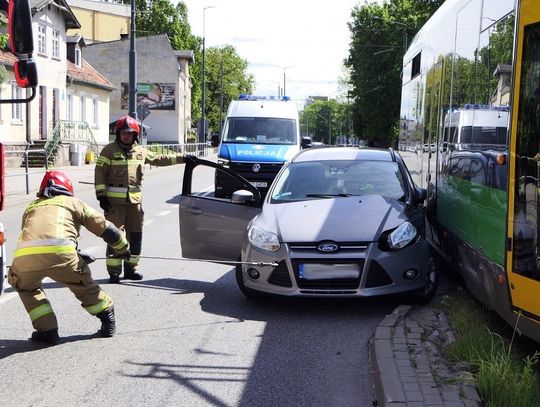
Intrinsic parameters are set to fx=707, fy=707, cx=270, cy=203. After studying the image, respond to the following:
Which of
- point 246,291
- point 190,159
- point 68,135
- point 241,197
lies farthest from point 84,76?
point 246,291

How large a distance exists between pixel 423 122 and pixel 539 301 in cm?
679

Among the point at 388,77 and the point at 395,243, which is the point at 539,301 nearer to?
the point at 395,243

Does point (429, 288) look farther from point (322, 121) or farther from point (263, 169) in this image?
point (322, 121)

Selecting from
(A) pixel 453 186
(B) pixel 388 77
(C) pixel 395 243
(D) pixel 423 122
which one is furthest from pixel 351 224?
(B) pixel 388 77

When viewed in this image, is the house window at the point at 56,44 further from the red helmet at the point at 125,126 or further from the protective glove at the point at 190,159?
the protective glove at the point at 190,159

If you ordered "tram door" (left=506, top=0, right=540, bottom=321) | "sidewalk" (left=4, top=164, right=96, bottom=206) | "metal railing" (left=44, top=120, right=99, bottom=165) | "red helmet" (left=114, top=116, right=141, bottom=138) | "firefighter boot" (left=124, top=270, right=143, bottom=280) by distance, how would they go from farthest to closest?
"metal railing" (left=44, top=120, right=99, bottom=165), "sidewalk" (left=4, top=164, right=96, bottom=206), "firefighter boot" (left=124, top=270, right=143, bottom=280), "red helmet" (left=114, top=116, right=141, bottom=138), "tram door" (left=506, top=0, right=540, bottom=321)

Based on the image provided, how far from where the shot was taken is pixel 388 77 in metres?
59.2

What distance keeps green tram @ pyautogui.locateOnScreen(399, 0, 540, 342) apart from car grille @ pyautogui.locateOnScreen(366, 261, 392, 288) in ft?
2.34

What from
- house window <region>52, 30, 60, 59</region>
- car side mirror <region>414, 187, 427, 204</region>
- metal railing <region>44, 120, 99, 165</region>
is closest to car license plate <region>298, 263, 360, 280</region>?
car side mirror <region>414, 187, 427, 204</region>

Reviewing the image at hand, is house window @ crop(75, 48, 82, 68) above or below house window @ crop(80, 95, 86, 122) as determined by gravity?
above

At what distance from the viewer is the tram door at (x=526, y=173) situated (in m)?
4.42

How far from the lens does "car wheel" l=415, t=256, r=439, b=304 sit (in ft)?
21.7

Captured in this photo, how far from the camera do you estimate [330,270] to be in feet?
21.0

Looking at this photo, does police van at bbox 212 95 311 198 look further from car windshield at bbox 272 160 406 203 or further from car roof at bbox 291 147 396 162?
car windshield at bbox 272 160 406 203
